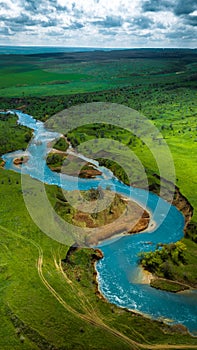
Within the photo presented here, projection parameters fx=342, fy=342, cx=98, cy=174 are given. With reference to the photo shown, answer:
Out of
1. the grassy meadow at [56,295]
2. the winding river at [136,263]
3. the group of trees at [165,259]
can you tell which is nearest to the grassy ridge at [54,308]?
the grassy meadow at [56,295]

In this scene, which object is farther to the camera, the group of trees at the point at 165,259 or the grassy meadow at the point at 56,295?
the group of trees at the point at 165,259

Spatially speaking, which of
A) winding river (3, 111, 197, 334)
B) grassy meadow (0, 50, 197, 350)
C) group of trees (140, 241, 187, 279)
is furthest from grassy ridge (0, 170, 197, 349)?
group of trees (140, 241, 187, 279)

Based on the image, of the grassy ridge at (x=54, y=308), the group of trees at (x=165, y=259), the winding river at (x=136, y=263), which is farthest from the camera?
the group of trees at (x=165, y=259)

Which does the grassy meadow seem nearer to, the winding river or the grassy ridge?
the grassy ridge

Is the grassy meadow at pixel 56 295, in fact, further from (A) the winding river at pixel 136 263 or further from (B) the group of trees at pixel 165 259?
(B) the group of trees at pixel 165 259

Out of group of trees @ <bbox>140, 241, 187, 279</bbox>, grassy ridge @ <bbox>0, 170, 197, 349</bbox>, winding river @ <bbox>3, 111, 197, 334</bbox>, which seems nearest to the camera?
grassy ridge @ <bbox>0, 170, 197, 349</bbox>

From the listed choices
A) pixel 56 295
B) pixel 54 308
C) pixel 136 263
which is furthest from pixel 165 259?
pixel 54 308

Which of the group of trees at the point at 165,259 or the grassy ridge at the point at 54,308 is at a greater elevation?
the group of trees at the point at 165,259

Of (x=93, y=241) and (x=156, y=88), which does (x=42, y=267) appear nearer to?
(x=93, y=241)

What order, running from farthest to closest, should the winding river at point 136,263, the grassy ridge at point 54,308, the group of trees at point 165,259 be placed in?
the group of trees at point 165,259 → the winding river at point 136,263 → the grassy ridge at point 54,308
